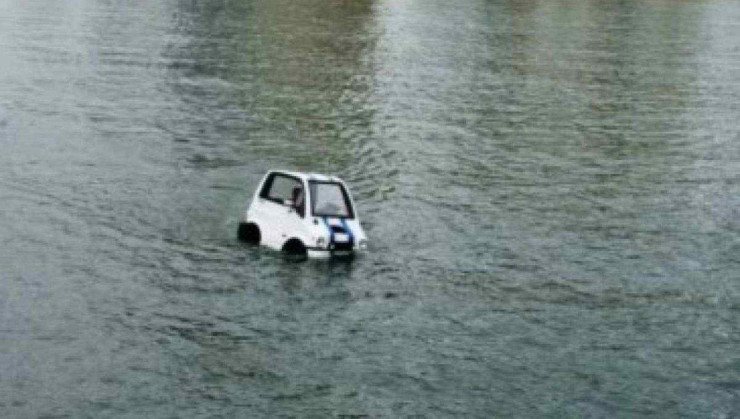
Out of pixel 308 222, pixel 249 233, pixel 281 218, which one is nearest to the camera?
pixel 308 222

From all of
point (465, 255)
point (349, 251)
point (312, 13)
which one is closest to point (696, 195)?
point (465, 255)

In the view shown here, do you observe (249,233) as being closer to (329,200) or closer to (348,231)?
(329,200)

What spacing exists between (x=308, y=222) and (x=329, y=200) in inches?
59.5

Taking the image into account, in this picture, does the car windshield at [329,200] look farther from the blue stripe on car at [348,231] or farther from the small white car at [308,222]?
the blue stripe on car at [348,231]

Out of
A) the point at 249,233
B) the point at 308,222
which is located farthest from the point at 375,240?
the point at 308,222

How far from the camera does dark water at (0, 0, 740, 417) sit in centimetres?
3130

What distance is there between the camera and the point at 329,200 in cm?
4203

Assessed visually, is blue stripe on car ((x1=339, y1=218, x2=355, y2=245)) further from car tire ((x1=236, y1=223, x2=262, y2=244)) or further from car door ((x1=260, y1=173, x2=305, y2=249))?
car tire ((x1=236, y1=223, x2=262, y2=244))

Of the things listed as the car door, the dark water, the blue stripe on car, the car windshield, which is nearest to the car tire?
the car door

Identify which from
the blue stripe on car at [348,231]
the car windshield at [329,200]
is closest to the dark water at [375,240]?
the blue stripe on car at [348,231]

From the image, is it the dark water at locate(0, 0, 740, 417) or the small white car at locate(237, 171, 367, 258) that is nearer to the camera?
the dark water at locate(0, 0, 740, 417)

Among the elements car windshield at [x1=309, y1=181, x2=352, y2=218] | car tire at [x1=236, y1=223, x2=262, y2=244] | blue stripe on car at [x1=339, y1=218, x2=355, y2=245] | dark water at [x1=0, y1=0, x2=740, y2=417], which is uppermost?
car windshield at [x1=309, y1=181, x2=352, y2=218]

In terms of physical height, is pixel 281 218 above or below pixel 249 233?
above

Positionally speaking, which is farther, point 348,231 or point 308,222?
point 348,231
